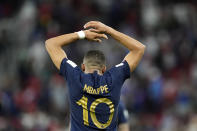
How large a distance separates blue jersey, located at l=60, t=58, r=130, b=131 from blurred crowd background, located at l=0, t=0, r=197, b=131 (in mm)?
5900

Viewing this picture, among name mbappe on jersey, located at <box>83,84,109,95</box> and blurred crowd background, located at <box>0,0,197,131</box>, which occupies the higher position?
name mbappe on jersey, located at <box>83,84,109,95</box>

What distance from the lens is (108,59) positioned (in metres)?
15.4

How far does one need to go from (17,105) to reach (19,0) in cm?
444

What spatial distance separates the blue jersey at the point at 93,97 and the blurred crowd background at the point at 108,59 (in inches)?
232

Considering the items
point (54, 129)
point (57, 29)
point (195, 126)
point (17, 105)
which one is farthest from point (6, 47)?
point (195, 126)

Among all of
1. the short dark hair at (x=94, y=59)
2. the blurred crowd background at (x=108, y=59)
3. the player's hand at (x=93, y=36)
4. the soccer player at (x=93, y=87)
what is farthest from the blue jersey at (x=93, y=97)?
the blurred crowd background at (x=108, y=59)

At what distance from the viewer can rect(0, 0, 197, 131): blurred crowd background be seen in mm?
14344

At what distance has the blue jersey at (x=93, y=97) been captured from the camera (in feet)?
20.7

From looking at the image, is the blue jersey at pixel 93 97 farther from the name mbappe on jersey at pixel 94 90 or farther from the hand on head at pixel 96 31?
the hand on head at pixel 96 31

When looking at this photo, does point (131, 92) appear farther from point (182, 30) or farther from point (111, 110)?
point (111, 110)

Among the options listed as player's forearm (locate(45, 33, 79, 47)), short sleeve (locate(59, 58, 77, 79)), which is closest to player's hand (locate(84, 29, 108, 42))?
player's forearm (locate(45, 33, 79, 47))

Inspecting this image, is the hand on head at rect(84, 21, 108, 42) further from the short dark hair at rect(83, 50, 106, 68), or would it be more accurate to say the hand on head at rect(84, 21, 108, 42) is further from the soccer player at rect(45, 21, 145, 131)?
the short dark hair at rect(83, 50, 106, 68)

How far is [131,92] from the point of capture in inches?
579

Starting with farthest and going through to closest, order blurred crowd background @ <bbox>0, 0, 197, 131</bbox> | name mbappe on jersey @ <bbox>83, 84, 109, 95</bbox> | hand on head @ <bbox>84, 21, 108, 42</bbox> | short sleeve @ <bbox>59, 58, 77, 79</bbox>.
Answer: blurred crowd background @ <bbox>0, 0, 197, 131</bbox>
hand on head @ <bbox>84, 21, 108, 42</bbox>
short sleeve @ <bbox>59, 58, 77, 79</bbox>
name mbappe on jersey @ <bbox>83, 84, 109, 95</bbox>
